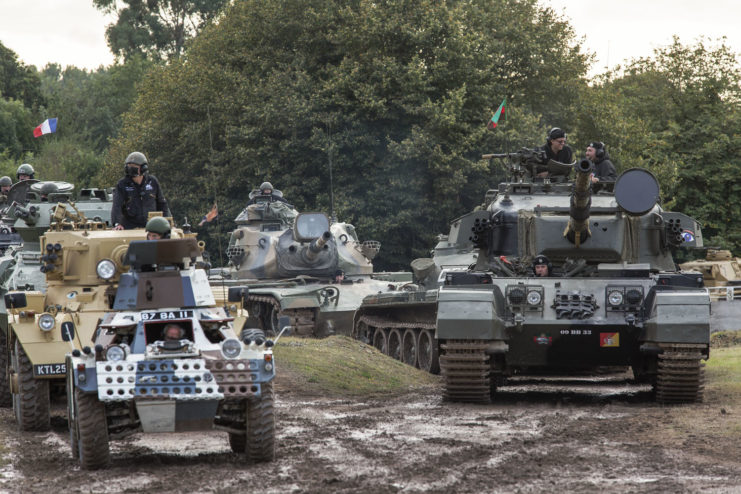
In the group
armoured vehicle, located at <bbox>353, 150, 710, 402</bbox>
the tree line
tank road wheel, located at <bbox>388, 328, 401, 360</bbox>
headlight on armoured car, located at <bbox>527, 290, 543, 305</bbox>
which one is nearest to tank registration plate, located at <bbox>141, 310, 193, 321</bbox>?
armoured vehicle, located at <bbox>353, 150, 710, 402</bbox>

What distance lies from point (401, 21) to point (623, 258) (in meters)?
23.3

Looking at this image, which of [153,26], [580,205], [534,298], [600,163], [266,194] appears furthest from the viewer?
[153,26]

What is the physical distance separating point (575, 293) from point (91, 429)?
266 inches

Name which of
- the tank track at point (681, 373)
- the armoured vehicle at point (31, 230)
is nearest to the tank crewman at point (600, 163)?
the tank track at point (681, 373)

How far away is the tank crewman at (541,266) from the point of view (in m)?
14.5

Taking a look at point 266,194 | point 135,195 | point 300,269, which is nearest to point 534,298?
point 135,195

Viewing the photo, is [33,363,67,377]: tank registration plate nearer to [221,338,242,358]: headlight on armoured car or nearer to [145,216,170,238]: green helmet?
[145,216,170,238]: green helmet

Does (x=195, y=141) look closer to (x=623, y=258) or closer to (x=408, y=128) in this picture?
(x=408, y=128)

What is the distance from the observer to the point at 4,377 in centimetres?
1464

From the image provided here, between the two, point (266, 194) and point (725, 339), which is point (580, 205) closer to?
point (725, 339)

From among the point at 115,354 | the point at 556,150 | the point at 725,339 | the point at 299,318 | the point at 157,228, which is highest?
the point at 556,150

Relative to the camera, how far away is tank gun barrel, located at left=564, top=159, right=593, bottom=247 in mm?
13430

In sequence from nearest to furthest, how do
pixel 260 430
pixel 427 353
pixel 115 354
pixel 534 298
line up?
1. pixel 115 354
2. pixel 260 430
3. pixel 534 298
4. pixel 427 353

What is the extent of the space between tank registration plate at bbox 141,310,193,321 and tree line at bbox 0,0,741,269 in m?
23.3
